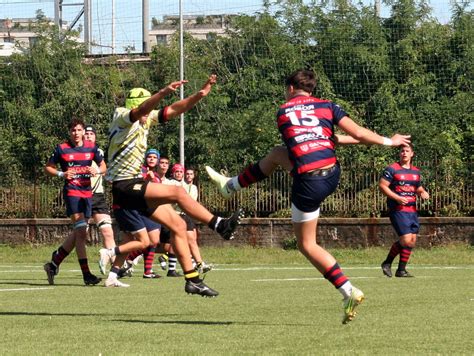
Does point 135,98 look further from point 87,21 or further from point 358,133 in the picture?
point 87,21

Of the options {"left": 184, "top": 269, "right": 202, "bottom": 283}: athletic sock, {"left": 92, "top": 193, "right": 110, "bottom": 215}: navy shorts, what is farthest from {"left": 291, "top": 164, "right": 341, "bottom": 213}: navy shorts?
{"left": 92, "top": 193, "right": 110, "bottom": 215}: navy shorts

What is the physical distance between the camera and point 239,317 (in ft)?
31.8

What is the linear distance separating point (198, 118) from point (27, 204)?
212 inches

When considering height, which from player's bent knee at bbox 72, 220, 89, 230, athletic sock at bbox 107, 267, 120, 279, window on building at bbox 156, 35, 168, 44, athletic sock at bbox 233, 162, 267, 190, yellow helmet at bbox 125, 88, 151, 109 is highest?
yellow helmet at bbox 125, 88, 151, 109

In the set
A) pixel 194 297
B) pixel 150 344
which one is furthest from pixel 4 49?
pixel 150 344

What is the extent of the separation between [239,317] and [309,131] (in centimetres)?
170

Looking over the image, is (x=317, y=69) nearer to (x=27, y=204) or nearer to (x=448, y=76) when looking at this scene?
(x=448, y=76)

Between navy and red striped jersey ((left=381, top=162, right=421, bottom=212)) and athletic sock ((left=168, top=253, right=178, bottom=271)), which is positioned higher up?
navy and red striped jersey ((left=381, top=162, right=421, bottom=212))

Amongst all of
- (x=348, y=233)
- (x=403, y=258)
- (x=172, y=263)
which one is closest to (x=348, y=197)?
(x=348, y=233)

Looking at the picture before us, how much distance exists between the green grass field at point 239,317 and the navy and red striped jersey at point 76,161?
1.31m

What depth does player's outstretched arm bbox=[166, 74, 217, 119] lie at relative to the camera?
10.3m

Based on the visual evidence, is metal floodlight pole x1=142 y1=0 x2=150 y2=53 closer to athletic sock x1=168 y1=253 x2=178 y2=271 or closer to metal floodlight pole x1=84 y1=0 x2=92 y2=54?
metal floodlight pole x1=84 y1=0 x2=92 y2=54

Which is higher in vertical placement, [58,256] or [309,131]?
[309,131]

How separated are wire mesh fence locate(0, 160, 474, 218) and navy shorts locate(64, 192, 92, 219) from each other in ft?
37.3
